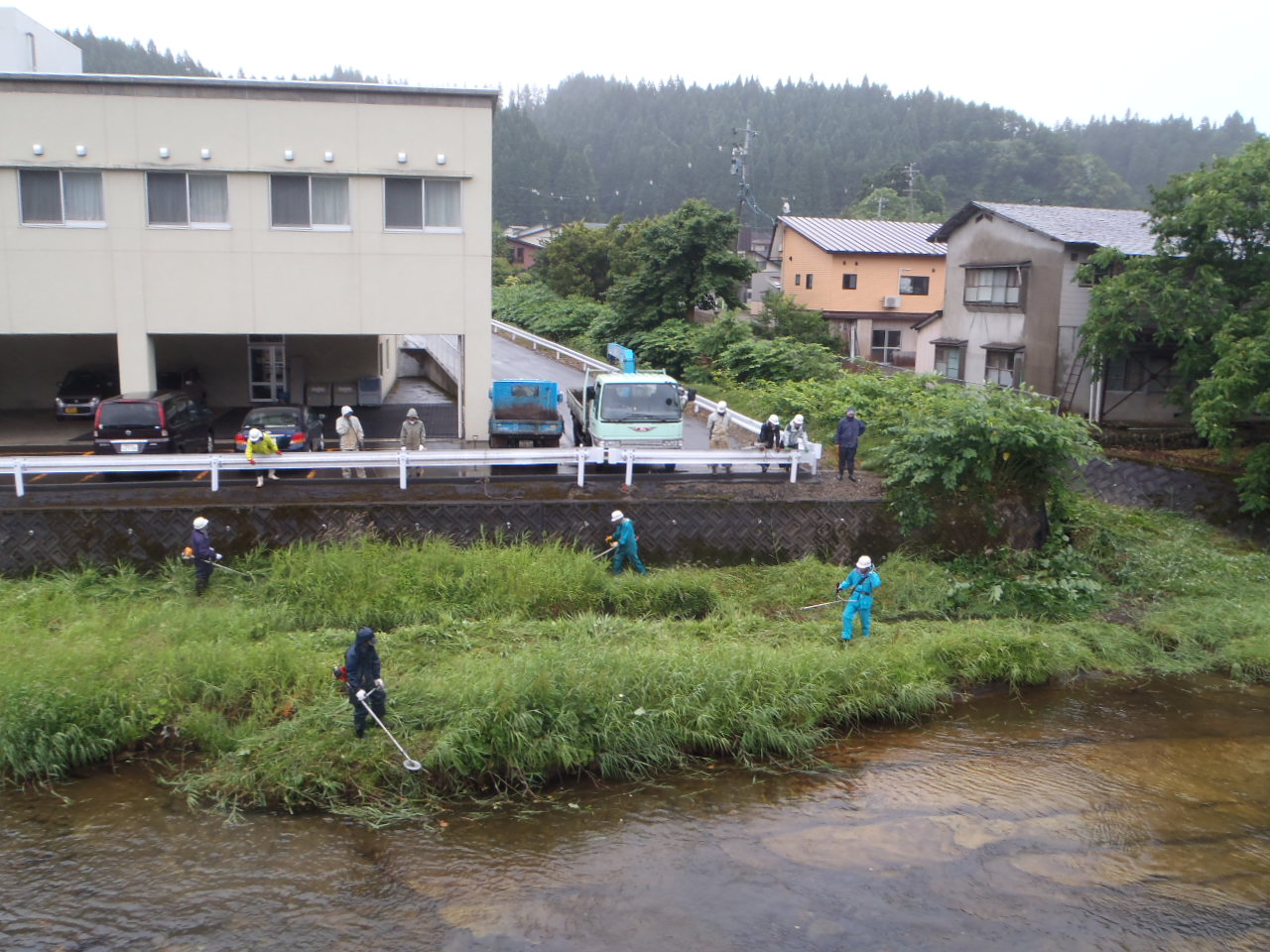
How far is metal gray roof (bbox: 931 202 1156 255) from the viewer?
976 inches

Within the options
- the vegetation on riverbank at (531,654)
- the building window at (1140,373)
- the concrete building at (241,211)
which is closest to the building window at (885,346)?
the building window at (1140,373)

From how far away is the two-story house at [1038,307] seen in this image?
82.2 feet

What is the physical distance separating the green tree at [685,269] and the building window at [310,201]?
1631 centimetres

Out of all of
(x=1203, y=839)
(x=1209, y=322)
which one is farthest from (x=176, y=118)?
(x=1209, y=322)

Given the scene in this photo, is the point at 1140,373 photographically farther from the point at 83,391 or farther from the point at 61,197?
the point at 83,391

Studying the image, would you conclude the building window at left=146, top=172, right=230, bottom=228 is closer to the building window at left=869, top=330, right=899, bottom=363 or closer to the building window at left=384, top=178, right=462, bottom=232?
the building window at left=384, top=178, right=462, bottom=232

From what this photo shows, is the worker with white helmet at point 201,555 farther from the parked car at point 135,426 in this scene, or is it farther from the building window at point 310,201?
the building window at point 310,201

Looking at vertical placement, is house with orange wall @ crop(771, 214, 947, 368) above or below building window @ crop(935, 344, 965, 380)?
above

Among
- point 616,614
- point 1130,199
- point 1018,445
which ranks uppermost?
point 1130,199

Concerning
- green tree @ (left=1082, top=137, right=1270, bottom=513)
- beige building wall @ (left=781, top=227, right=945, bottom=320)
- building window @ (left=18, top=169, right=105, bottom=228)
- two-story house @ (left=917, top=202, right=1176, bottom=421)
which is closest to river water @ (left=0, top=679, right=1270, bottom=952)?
green tree @ (left=1082, top=137, right=1270, bottom=513)

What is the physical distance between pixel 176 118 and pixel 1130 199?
111568 millimetres

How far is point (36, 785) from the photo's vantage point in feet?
29.6

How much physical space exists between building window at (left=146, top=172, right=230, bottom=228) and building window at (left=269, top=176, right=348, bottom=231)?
897 mm

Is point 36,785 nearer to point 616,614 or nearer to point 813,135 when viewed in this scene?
point 616,614
